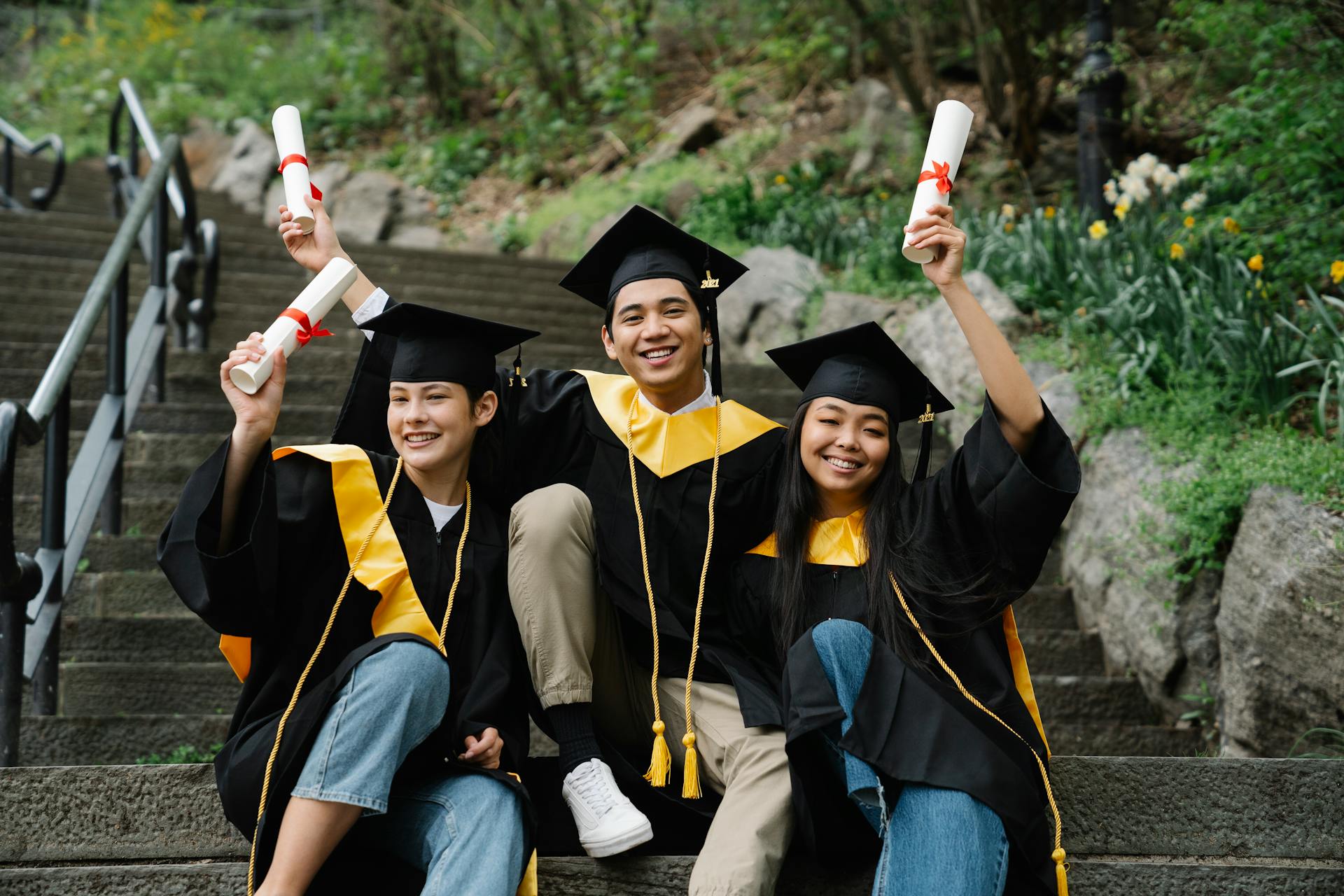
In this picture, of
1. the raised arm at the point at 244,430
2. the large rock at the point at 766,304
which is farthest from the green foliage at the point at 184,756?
the large rock at the point at 766,304

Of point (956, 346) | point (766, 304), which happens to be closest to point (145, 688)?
point (956, 346)

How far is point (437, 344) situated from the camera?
236 centimetres

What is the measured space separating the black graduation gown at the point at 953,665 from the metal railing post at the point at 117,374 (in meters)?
2.28

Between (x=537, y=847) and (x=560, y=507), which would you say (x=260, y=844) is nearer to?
(x=537, y=847)

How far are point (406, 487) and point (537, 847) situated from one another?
2.41ft

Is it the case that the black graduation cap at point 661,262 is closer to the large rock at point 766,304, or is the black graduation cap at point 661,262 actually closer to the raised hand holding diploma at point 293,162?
the raised hand holding diploma at point 293,162

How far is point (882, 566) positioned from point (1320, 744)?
4.43 ft

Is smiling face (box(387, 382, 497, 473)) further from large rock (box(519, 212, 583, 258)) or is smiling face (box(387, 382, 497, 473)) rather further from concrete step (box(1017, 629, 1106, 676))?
large rock (box(519, 212, 583, 258))

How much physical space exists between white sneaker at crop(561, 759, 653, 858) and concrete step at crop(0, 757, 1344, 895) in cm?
4

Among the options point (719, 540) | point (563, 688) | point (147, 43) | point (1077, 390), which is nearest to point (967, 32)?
point (1077, 390)

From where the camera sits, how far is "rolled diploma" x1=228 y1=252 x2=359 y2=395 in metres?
1.96

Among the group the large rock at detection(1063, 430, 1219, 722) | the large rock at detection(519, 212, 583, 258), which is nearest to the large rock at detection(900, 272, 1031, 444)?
the large rock at detection(1063, 430, 1219, 722)

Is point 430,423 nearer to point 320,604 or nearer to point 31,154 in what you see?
point 320,604

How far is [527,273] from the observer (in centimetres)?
726
